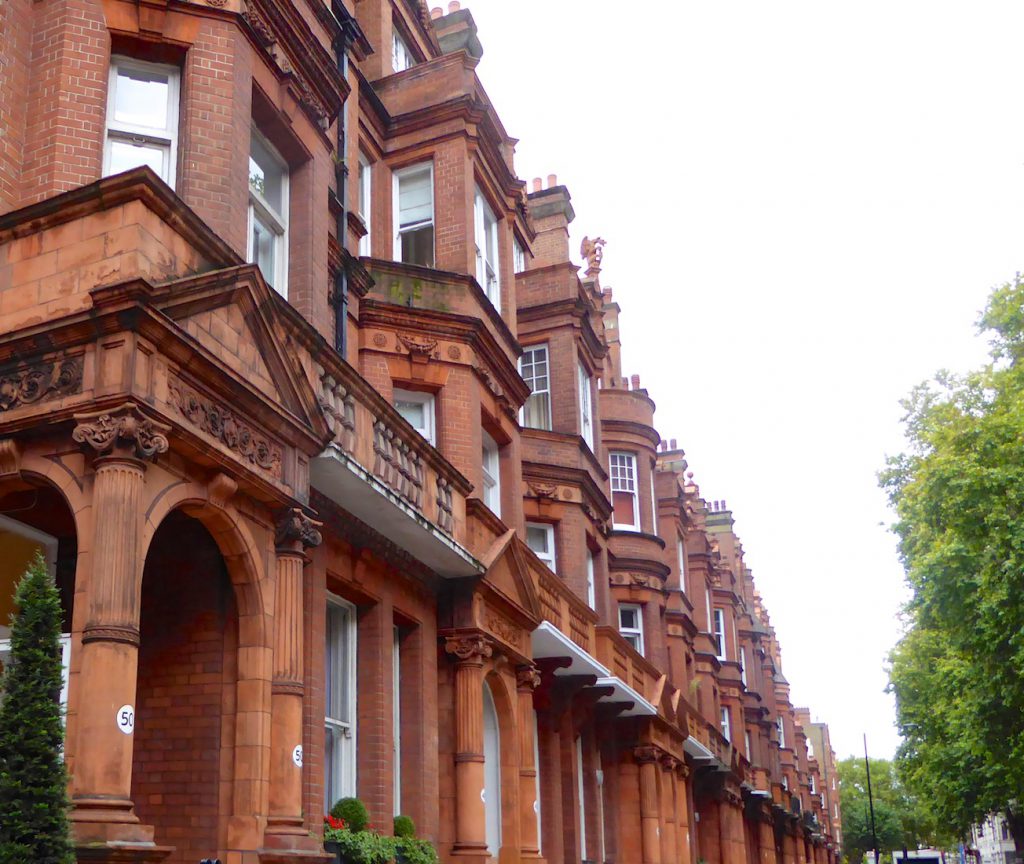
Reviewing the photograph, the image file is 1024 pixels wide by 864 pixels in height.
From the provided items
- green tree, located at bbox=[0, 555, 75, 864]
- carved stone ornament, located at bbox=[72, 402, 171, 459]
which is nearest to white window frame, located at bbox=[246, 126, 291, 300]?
carved stone ornament, located at bbox=[72, 402, 171, 459]

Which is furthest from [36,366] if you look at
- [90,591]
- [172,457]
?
[90,591]

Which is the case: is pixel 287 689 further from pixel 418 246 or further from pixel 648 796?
pixel 648 796

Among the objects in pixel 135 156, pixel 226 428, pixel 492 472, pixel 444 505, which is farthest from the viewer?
pixel 492 472

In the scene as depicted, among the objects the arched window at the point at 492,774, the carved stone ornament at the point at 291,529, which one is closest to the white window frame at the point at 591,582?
the arched window at the point at 492,774

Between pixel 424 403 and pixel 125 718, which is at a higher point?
pixel 424 403

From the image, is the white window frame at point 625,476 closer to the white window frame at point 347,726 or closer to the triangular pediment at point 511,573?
the triangular pediment at point 511,573

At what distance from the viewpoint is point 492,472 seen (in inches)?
867

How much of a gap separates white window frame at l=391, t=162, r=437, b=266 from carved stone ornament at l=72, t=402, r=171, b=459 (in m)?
12.3

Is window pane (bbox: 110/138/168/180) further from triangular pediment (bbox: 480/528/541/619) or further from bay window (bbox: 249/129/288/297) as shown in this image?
triangular pediment (bbox: 480/528/541/619)

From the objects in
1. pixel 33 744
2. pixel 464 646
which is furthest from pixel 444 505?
pixel 33 744

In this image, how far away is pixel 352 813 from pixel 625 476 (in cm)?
2206

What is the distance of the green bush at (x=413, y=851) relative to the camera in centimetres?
1453

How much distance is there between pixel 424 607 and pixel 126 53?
8284mm

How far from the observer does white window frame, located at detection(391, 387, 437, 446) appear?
19750mm
